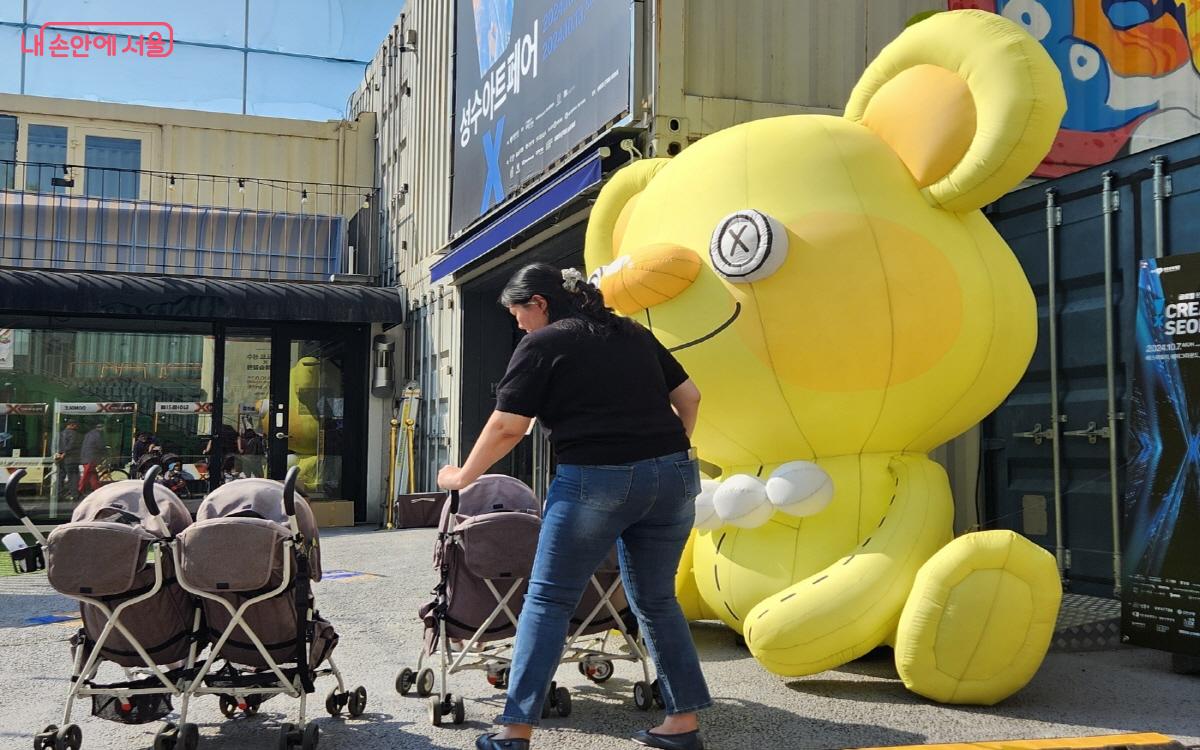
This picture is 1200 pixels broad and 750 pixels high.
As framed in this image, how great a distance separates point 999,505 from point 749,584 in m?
2.44

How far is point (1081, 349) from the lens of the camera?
222 inches

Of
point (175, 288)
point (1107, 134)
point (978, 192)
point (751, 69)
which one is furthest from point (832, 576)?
point (175, 288)

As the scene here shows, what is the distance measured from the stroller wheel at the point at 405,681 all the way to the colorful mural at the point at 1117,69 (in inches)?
203

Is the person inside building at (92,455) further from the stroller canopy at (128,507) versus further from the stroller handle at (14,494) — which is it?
the stroller canopy at (128,507)

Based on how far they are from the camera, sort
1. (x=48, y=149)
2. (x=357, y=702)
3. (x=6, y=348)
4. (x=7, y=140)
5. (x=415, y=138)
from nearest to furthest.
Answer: (x=357, y=702)
(x=6, y=348)
(x=415, y=138)
(x=7, y=140)
(x=48, y=149)

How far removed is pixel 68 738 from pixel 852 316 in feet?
10.1

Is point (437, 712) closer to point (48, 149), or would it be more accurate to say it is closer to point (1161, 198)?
point (1161, 198)

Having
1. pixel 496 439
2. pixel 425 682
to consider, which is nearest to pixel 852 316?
pixel 496 439

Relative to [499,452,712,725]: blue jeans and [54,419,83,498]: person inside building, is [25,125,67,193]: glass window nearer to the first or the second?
[54,419,83,498]: person inside building

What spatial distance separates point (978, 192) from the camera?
13.7ft

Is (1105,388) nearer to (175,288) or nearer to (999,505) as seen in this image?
(999,505)

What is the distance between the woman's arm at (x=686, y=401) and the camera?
354cm

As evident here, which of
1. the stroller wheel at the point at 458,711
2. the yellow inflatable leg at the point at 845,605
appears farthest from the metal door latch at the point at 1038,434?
the stroller wheel at the point at 458,711

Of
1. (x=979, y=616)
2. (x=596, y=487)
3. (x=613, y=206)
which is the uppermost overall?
(x=613, y=206)
